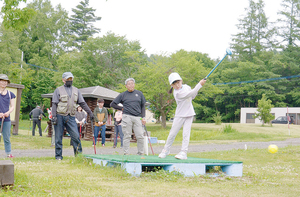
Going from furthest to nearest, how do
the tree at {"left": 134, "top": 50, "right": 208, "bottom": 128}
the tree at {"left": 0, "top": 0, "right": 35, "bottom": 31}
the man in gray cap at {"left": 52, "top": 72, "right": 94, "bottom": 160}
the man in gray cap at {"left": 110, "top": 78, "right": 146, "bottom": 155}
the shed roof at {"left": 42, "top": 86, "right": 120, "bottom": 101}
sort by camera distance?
the tree at {"left": 134, "top": 50, "right": 208, "bottom": 128} → the shed roof at {"left": 42, "top": 86, "right": 120, "bottom": 101} → the tree at {"left": 0, "top": 0, "right": 35, "bottom": 31} → the man in gray cap at {"left": 110, "top": 78, "right": 146, "bottom": 155} → the man in gray cap at {"left": 52, "top": 72, "right": 94, "bottom": 160}

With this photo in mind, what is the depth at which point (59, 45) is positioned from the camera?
5747 centimetres

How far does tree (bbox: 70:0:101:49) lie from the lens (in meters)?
62.2

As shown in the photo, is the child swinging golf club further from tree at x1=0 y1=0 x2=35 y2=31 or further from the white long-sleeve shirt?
tree at x1=0 y1=0 x2=35 y2=31

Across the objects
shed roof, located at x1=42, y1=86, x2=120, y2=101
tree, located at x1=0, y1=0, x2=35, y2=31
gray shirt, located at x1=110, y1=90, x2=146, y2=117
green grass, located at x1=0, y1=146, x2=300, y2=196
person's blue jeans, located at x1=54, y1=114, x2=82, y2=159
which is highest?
tree, located at x1=0, y1=0, x2=35, y2=31

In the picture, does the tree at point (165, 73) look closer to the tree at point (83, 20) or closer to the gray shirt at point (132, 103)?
the gray shirt at point (132, 103)

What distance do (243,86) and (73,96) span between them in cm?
5441

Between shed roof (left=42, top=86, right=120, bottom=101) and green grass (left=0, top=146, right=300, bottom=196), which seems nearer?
green grass (left=0, top=146, right=300, bottom=196)

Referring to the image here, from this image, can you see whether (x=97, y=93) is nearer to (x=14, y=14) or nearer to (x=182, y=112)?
(x=14, y=14)

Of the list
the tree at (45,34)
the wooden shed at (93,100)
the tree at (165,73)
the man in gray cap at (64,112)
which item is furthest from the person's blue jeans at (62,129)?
the tree at (45,34)

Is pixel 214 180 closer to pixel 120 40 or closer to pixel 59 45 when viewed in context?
pixel 120 40

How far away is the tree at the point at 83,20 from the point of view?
62175mm

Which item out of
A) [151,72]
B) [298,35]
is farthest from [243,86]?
[151,72]

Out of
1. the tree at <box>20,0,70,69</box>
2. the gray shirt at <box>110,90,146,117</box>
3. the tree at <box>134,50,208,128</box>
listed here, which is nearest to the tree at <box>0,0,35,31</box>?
the gray shirt at <box>110,90,146,117</box>

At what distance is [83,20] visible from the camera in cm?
6328
